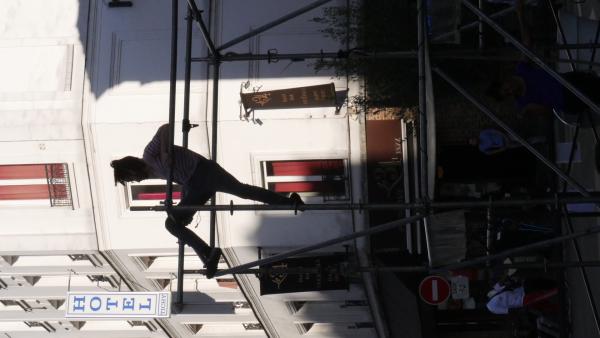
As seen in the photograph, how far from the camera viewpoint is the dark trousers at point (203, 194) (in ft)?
20.0

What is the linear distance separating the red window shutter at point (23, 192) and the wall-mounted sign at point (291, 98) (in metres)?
4.61

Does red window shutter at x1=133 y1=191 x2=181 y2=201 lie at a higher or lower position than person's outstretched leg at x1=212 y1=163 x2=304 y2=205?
higher

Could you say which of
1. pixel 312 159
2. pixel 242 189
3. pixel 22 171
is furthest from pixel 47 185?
pixel 242 189

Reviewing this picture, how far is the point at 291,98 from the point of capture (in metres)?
12.0

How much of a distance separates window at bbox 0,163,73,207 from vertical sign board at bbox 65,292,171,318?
99.5 inches

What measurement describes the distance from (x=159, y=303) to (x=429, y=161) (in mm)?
9496

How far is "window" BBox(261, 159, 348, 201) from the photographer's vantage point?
12.3m

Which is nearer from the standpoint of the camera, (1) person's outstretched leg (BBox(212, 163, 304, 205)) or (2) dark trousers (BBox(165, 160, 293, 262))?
(2) dark trousers (BBox(165, 160, 293, 262))

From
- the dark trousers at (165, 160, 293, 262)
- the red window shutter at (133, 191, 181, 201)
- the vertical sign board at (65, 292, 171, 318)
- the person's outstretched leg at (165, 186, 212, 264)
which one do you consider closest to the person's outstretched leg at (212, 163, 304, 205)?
the dark trousers at (165, 160, 293, 262)

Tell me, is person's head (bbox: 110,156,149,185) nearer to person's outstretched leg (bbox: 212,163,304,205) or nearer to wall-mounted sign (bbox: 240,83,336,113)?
person's outstretched leg (bbox: 212,163,304,205)

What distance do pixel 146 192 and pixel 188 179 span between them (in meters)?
6.89

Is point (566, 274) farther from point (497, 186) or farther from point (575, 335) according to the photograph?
point (497, 186)

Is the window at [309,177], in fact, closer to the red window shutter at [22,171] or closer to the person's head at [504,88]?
the red window shutter at [22,171]

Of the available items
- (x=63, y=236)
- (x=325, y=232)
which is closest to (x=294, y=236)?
(x=325, y=232)
